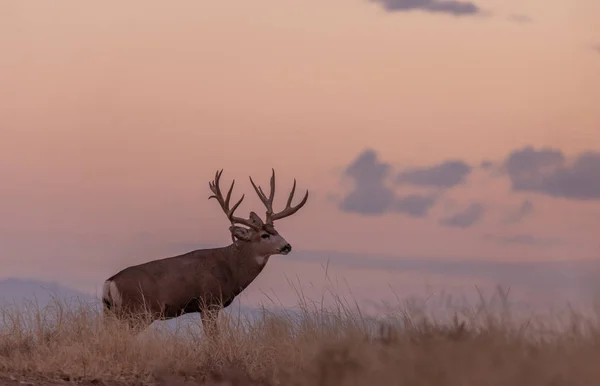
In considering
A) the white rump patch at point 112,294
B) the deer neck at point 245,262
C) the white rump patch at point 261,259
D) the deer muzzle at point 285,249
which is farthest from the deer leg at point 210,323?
the deer muzzle at point 285,249

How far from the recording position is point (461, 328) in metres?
8.41

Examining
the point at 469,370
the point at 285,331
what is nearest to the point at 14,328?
the point at 285,331

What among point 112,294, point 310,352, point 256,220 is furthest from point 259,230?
point 310,352

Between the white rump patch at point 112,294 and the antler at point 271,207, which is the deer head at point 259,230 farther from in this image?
the white rump patch at point 112,294

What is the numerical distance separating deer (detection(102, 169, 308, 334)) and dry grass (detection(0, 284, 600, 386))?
7.07 feet

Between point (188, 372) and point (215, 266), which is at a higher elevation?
point (215, 266)

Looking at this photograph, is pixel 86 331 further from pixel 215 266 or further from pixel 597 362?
pixel 597 362

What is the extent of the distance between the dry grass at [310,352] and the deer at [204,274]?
2156 millimetres

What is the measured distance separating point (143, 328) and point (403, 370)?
743 centimetres

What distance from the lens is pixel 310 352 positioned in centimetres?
1028

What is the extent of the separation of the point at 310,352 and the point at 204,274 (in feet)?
21.6

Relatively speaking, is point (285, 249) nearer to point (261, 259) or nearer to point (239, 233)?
point (261, 259)

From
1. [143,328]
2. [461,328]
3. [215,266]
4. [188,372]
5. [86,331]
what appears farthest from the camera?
[215,266]

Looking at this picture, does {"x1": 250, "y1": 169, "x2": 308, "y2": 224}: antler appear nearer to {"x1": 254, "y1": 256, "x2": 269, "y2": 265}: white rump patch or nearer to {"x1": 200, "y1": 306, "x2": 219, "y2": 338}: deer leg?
{"x1": 254, "y1": 256, "x2": 269, "y2": 265}: white rump patch
